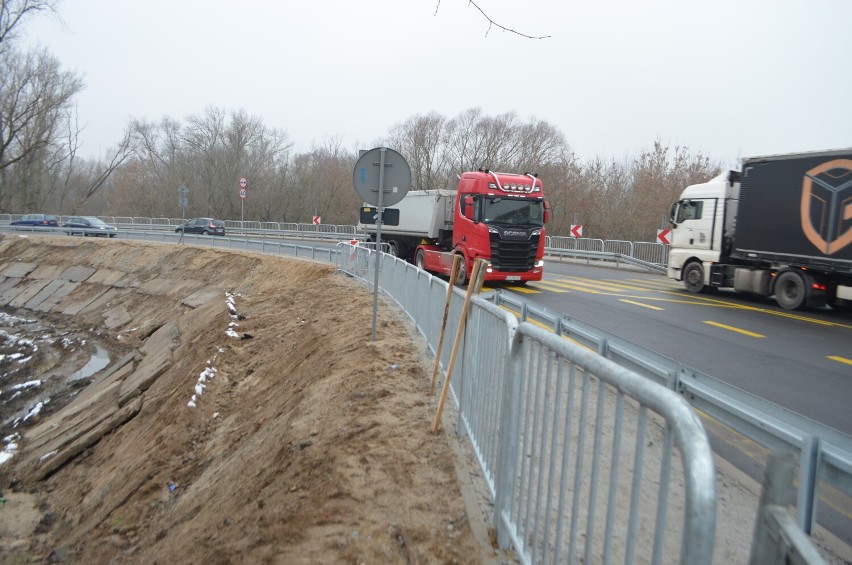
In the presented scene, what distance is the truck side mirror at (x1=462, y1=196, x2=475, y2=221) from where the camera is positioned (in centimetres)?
1714

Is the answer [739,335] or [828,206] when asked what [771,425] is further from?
[828,206]

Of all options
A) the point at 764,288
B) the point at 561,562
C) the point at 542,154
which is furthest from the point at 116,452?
the point at 542,154

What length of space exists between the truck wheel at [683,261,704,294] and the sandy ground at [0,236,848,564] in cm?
1083

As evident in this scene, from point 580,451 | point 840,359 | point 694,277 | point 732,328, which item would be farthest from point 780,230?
point 580,451

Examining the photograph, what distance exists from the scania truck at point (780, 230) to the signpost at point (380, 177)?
10.9 m

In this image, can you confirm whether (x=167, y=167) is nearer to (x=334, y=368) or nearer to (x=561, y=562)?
(x=334, y=368)

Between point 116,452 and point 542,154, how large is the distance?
4716 centimetres

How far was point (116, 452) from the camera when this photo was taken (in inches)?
401

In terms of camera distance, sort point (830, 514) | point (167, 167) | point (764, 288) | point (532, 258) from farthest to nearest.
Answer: point (167, 167), point (532, 258), point (764, 288), point (830, 514)

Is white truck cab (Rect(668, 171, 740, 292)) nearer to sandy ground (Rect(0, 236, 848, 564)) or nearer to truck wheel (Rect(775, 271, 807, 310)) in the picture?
truck wheel (Rect(775, 271, 807, 310))

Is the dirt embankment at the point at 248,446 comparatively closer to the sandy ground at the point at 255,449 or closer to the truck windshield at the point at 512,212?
the sandy ground at the point at 255,449

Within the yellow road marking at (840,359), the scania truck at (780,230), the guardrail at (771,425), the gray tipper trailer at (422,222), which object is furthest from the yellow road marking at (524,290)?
the guardrail at (771,425)

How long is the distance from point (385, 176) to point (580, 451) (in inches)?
274

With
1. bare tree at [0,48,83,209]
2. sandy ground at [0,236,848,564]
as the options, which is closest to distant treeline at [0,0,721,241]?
bare tree at [0,48,83,209]
